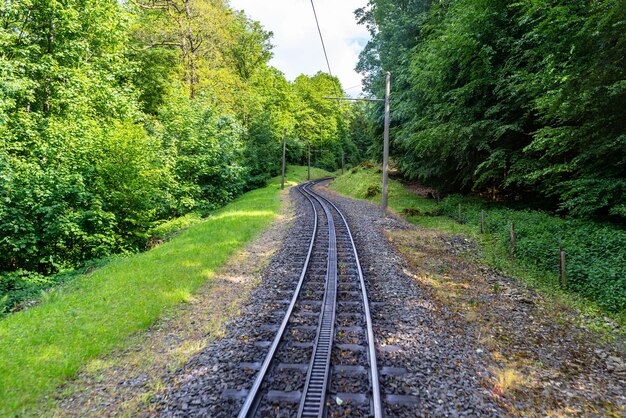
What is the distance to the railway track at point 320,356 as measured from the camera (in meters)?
4.27

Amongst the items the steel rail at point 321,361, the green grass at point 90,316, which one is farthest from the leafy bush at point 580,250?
the green grass at point 90,316

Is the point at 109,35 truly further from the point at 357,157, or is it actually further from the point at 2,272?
the point at 357,157

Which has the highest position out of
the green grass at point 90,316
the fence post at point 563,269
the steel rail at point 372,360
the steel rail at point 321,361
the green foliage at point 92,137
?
the green foliage at point 92,137

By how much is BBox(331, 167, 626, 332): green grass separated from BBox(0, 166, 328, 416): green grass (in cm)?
921

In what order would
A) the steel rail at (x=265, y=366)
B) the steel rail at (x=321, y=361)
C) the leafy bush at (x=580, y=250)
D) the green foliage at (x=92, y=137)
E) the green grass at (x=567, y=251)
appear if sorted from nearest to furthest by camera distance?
the steel rail at (x=265, y=366) < the steel rail at (x=321, y=361) < the green grass at (x=567, y=251) < the leafy bush at (x=580, y=250) < the green foliage at (x=92, y=137)

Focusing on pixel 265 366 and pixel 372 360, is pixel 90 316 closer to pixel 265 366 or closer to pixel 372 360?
pixel 265 366

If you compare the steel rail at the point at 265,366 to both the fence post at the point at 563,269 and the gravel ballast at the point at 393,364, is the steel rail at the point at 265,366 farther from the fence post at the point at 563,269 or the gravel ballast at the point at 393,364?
the fence post at the point at 563,269

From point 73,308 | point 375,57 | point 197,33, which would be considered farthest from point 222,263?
point 375,57

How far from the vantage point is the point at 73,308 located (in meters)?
7.10

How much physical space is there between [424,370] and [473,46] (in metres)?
16.2

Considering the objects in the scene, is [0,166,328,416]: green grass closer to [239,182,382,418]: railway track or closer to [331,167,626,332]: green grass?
[239,182,382,418]: railway track

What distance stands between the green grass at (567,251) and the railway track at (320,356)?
16.2 ft

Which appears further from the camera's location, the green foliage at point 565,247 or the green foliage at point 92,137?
the green foliage at point 92,137

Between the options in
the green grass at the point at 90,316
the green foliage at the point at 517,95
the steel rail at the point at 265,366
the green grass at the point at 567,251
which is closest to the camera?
the steel rail at the point at 265,366
